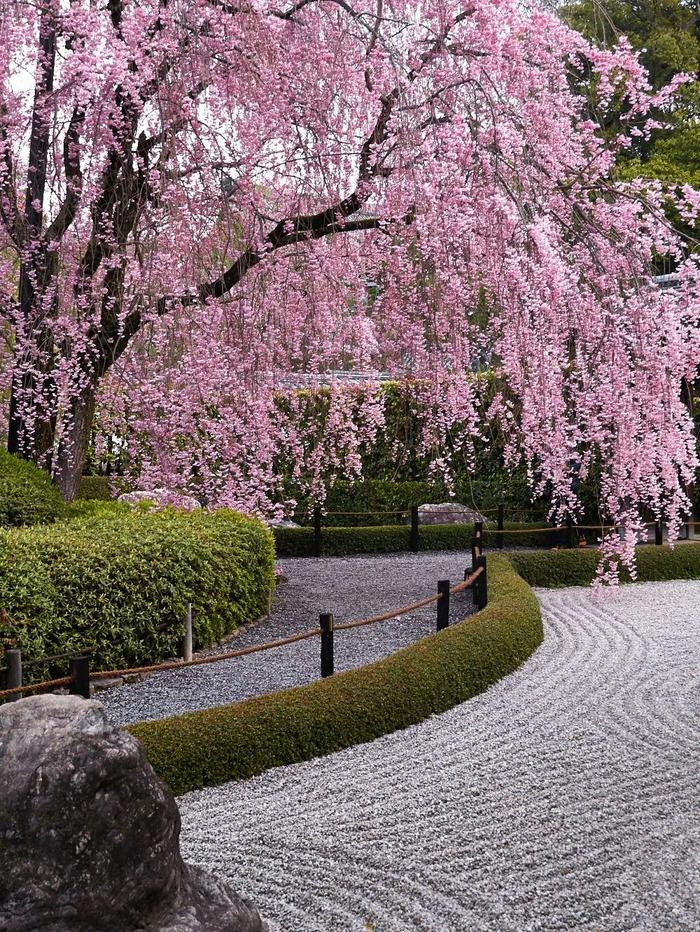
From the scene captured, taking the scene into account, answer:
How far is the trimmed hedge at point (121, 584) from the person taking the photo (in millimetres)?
6371

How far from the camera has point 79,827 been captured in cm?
285

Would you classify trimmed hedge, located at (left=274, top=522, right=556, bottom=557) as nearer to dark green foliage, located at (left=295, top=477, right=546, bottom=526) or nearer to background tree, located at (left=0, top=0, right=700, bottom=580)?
dark green foliage, located at (left=295, top=477, right=546, bottom=526)

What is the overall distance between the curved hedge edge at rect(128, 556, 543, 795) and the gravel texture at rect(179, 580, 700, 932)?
11cm

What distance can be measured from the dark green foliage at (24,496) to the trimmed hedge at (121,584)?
25 cm

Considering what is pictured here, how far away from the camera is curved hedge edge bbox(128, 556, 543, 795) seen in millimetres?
4914

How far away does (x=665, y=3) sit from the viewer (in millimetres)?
20484

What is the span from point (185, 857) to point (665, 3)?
2056 centimetres

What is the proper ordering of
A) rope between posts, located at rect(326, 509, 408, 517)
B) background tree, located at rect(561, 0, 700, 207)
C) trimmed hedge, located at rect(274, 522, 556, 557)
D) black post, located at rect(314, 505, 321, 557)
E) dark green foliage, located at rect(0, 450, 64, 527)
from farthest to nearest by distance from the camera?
background tree, located at rect(561, 0, 700, 207), rope between posts, located at rect(326, 509, 408, 517), trimmed hedge, located at rect(274, 522, 556, 557), black post, located at rect(314, 505, 321, 557), dark green foliage, located at rect(0, 450, 64, 527)

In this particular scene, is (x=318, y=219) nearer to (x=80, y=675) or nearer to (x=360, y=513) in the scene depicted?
(x=80, y=675)

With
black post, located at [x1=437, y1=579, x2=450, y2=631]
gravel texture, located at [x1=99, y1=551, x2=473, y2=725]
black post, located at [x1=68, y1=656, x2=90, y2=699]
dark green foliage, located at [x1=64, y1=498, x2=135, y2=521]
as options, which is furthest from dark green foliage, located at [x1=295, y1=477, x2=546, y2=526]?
black post, located at [x1=68, y1=656, x2=90, y2=699]

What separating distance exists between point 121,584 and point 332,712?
202cm

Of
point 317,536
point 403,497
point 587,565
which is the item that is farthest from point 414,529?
point 587,565

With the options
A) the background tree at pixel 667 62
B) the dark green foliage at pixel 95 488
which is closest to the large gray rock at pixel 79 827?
the dark green foliage at pixel 95 488

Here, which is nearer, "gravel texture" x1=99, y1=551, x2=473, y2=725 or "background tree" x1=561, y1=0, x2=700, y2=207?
"gravel texture" x1=99, y1=551, x2=473, y2=725
